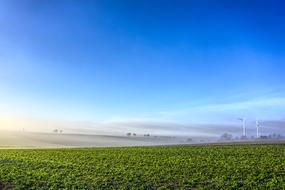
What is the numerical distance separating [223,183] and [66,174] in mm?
17174

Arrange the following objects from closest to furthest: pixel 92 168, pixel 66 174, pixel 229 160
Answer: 1. pixel 66 174
2. pixel 92 168
3. pixel 229 160

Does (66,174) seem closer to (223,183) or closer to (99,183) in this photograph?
(99,183)

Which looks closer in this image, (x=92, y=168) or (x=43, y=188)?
(x=43, y=188)

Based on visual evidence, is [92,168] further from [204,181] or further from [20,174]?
[204,181]

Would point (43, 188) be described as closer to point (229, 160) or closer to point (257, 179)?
point (257, 179)

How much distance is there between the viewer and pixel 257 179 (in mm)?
39094

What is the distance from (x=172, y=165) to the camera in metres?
49.6

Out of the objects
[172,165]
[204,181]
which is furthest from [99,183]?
[172,165]

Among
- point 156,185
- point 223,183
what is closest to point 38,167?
point 156,185

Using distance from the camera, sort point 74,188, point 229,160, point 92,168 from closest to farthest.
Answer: point 74,188, point 92,168, point 229,160

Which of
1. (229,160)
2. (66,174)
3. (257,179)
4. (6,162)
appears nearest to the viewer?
(257,179)

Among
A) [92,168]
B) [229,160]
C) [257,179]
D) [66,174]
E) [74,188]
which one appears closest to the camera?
[74,188]

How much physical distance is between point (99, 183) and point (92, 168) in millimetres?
10658

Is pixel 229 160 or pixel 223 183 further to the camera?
pixel 229 160
